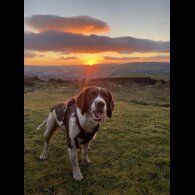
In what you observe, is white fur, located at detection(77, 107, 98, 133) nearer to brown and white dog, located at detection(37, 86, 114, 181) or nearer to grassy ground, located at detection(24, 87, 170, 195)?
brown and white dog, located at detection(37, 86, 114, 181)

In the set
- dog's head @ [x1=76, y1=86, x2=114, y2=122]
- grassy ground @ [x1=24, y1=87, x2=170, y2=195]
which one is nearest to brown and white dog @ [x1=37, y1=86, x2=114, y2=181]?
dog's head @ [x1=76, y1=86, x2=114, y2=122]

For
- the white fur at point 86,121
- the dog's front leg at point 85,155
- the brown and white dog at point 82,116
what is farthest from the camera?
the dog's front leg at point 85,155

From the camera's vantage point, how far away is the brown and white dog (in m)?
5.37

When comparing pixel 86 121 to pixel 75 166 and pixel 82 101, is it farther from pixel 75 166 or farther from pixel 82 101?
pixel 75 166

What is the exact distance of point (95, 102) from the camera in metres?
5.23

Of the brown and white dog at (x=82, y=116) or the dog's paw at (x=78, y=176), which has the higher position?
the brown and white dog at (x=82, y=116)

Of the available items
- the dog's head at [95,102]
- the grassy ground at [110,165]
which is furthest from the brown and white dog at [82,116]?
the grassy ground at [110,165]

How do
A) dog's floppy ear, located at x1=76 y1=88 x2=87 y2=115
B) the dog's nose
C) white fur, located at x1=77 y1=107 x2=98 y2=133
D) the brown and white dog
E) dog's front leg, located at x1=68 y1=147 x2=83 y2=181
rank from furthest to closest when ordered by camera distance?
1. dog's front leg, located at x1=68 y1=147 x2=83 y2=181
2. white fur, located at x1=77 y1=107 x2=98 y2=133
3. dog's floppy ear, located at x1=76 y1=88 x2=87 y2=115
4. the brown and white dog
5. the dog's nose

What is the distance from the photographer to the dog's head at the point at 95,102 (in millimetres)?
5241

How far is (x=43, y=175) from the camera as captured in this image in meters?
6.06

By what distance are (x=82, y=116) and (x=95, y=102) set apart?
→ 0.66 metres

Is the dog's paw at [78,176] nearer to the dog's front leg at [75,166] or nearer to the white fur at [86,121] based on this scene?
the dog's front leg at [75,166]

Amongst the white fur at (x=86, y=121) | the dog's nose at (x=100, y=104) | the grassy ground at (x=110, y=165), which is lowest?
the grassy ground at (x=110, y=165)
